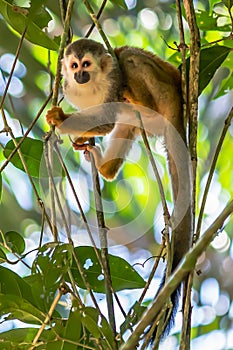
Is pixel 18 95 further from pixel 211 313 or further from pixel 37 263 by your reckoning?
pixel 37 263

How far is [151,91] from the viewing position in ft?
7.13

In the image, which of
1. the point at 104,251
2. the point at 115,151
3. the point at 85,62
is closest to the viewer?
the point at 104,251

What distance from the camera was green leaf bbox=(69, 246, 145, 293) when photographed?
60.3 inches

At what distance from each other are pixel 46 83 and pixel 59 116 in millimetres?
1994

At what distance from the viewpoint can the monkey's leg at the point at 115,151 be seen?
2273mm

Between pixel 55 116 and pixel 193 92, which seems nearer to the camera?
pixel 193 92

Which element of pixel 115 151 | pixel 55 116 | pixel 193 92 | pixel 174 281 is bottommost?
pixel 174 281

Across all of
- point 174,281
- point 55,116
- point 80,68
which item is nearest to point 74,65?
point 80,68

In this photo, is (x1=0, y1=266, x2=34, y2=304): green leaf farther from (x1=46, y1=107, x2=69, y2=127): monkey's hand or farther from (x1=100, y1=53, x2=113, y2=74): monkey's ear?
(x1=100, y1=53, x2=113, y2=74): monkey's ear

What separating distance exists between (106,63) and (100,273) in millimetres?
900

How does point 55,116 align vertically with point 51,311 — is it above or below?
above

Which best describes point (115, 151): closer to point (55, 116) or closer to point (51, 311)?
point (55, 116)

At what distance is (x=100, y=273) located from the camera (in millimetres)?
1549

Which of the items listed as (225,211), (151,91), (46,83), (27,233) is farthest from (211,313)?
(225,211)
